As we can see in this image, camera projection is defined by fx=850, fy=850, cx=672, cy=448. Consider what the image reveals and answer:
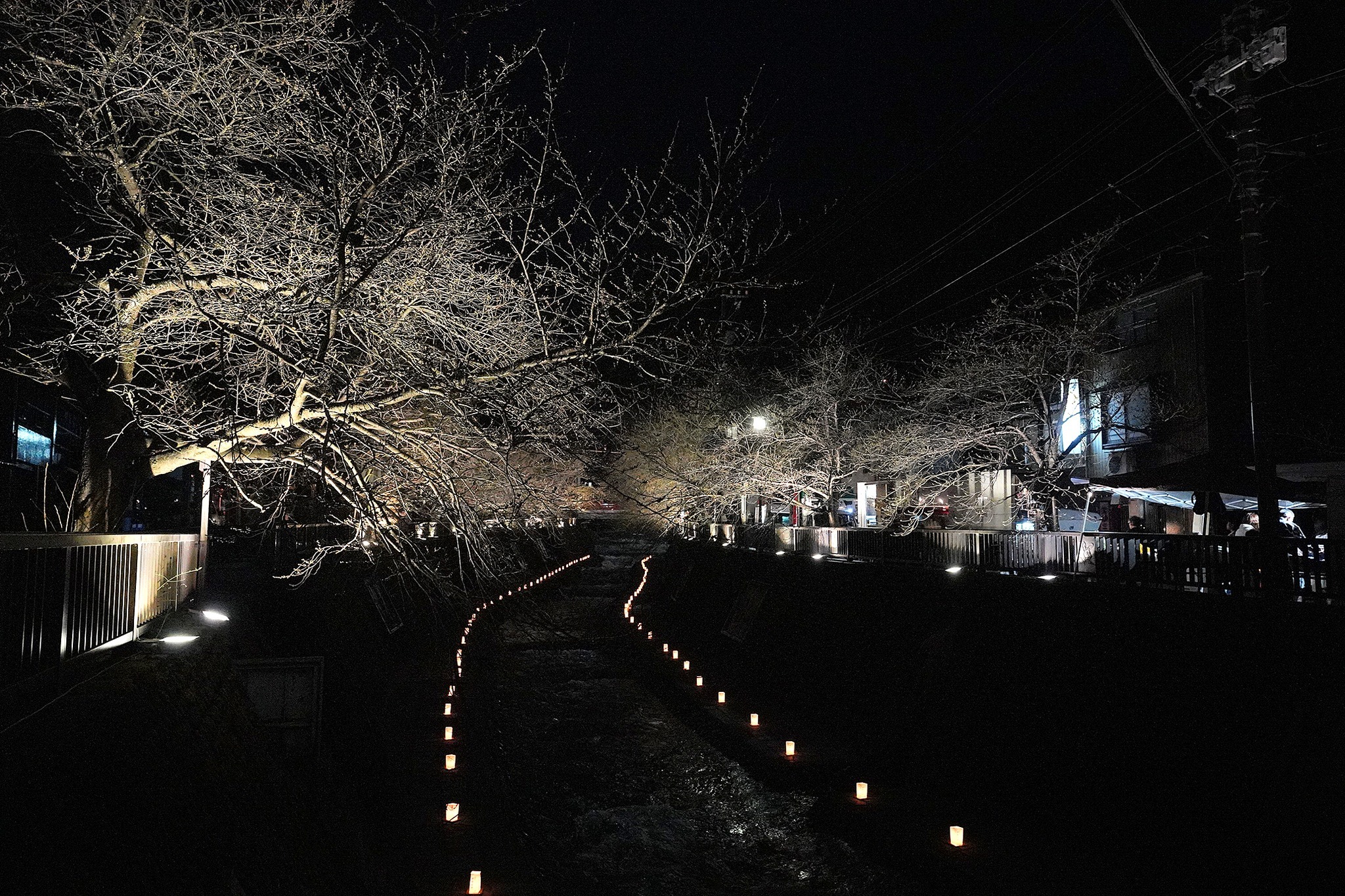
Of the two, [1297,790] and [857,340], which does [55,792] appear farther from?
[857,340]

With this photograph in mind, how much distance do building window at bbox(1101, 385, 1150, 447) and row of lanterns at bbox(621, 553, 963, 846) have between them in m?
12.3

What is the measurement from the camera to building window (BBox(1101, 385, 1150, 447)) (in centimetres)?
2259

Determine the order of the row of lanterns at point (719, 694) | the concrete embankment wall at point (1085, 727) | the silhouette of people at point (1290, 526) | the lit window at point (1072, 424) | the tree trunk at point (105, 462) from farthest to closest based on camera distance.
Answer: the lit window at point (1072, 424) < the silhouette of people at point (1290, 526) < the row of lanterns at point (719, 694) < the concrete embankment wall at point (1085, 727) < the tree trunk at point (105, 462)

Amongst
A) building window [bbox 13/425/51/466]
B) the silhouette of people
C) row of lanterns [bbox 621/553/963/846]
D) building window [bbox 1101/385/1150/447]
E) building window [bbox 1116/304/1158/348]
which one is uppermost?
building window [bbox 1116/304/1158/348]

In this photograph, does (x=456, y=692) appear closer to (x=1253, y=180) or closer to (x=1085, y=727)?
(x=1085, y=727)

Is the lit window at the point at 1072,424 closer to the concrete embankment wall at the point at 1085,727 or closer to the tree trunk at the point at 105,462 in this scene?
the concrete embankment wall at the point at 1085,727

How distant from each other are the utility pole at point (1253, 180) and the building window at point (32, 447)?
22.5 metres

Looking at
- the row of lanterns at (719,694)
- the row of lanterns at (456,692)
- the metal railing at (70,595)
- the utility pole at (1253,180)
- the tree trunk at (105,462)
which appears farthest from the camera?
the utility pole at (1253,180)

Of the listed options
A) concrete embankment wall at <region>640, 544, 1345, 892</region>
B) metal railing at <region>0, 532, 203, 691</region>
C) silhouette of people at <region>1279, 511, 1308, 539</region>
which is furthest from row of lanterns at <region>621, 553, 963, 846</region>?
silhouette of people at <region>1279, 511, 1308, 539</region>

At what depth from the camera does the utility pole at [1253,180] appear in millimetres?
10922

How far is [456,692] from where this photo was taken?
1795 centimetres

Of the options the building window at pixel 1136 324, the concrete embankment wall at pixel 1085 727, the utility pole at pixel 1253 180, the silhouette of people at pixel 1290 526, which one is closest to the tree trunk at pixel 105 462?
the concrete embankment wall at pixel 1085 727

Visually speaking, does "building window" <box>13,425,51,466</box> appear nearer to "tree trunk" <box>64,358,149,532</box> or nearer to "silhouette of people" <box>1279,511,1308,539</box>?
"tree trunk" <box>64,358,149,532</box>

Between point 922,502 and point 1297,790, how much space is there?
1474 cm
